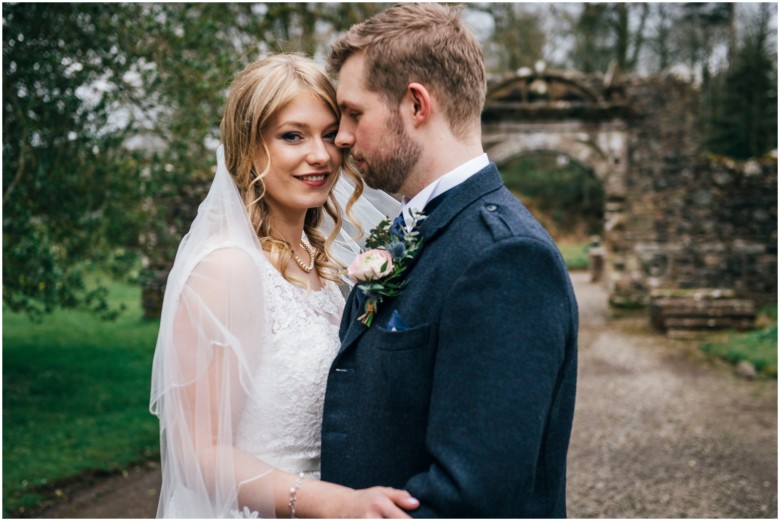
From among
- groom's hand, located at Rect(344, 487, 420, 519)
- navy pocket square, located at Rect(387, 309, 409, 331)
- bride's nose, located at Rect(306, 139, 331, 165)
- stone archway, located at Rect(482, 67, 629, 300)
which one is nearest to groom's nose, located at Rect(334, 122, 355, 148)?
bride's nose, located at Rect(306, 139, 331, 165)

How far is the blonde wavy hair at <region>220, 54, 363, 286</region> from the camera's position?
7.70 ft

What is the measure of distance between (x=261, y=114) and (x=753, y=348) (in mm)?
10486

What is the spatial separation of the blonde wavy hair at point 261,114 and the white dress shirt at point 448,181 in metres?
0.52

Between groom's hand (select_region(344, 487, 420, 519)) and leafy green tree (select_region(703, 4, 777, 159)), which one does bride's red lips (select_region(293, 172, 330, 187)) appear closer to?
groom's hand (select_region(344, 487, 420, 519))

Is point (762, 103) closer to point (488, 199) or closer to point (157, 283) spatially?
point (157, 283)

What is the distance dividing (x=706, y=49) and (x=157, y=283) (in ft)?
65.0

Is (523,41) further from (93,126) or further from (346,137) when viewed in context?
(346,137)

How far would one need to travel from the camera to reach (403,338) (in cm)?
181

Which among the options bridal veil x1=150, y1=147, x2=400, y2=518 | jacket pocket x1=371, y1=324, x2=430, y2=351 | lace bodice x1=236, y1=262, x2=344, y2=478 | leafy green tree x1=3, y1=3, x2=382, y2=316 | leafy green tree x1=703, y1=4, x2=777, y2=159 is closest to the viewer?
jacket pocket x1=371, y1=324, x2=430, y2=351

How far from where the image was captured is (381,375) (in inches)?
72.9

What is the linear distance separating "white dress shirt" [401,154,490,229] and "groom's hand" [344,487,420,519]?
0.80 m

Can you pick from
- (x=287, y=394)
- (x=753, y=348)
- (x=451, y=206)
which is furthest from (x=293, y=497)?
(x=753, y=348)

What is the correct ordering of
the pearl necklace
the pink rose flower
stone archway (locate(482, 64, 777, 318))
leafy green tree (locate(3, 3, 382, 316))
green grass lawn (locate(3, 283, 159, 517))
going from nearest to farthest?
1. the pink rose flower
2. the pearl necklace
3. leafy green tree (locate(3, 3, 382, 316))
4. green grass lawn (locate(3, 283, 159, 517))
5. stone archway (locate(482, 64, 777, 318))

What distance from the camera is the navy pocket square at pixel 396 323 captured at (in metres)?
1.83
